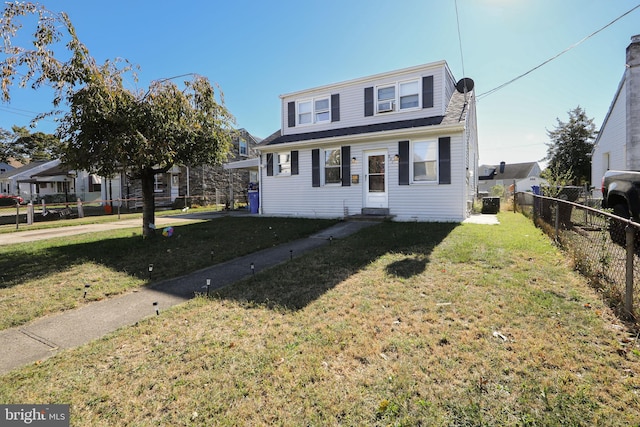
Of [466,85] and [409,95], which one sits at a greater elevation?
[466,85]

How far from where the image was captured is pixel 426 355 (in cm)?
268

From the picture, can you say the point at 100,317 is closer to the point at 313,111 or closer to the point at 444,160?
the point at 444,160

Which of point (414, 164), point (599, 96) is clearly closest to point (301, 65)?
point (414, 164)

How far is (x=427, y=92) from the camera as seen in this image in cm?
1157

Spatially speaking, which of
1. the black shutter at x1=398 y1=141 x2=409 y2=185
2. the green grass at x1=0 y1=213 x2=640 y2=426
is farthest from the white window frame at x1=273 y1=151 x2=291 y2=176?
the green grass at x1=0 y1=213 x2=640 y2=426

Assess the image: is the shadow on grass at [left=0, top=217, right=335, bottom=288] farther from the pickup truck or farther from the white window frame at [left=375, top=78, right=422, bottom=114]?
the pickup truck

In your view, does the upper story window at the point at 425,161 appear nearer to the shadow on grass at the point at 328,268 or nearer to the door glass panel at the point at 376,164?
the door glass panel at the point at 376,164

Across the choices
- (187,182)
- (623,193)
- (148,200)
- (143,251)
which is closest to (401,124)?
(623,193)

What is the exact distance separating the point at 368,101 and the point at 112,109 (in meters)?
9.10

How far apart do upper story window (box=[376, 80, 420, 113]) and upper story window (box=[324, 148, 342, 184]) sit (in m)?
2.48

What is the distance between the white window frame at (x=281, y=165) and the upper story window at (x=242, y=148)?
11.3 meters

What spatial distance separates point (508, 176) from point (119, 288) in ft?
196

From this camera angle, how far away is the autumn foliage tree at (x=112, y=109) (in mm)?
5613

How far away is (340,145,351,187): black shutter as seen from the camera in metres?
12.2
